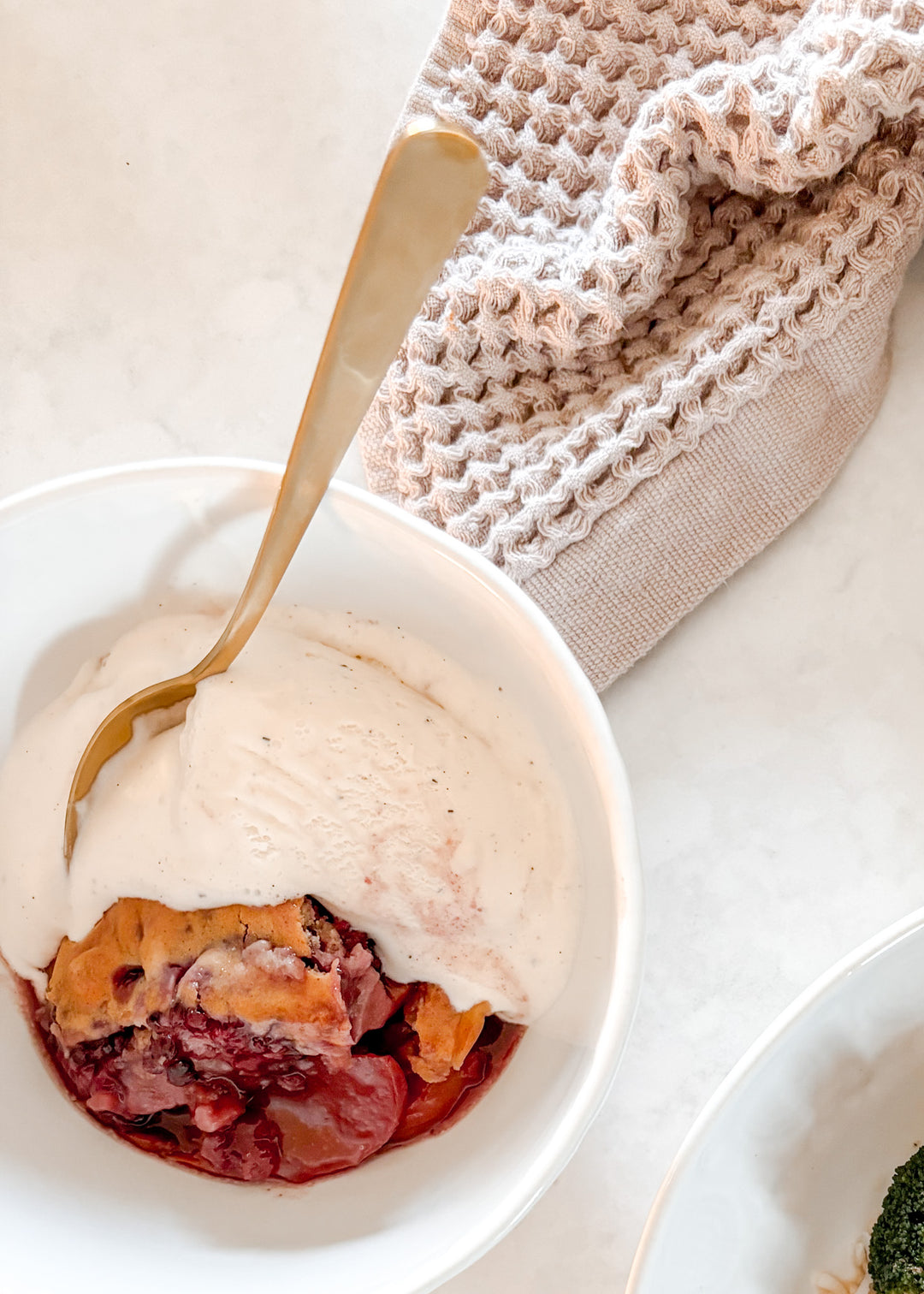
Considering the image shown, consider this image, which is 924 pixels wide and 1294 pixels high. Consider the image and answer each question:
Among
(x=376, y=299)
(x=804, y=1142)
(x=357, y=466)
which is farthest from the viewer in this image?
(x=357, y=466)

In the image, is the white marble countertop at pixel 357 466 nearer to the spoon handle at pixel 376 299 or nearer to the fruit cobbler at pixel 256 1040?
the fruit cobbler at pixel 256 1040

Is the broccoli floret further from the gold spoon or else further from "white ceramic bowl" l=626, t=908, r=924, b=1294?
the gold spoon

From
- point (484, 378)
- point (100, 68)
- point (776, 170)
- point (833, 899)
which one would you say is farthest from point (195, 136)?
point (833, 899)

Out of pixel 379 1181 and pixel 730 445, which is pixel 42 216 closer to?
pixel 730 445

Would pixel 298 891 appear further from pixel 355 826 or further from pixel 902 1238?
pixel 902 1238

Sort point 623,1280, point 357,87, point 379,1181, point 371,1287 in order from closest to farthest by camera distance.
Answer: point 371,1287, point 379,1181, point 623,1280, point 357,87

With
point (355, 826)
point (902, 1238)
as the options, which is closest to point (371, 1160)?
point (355, 826)
